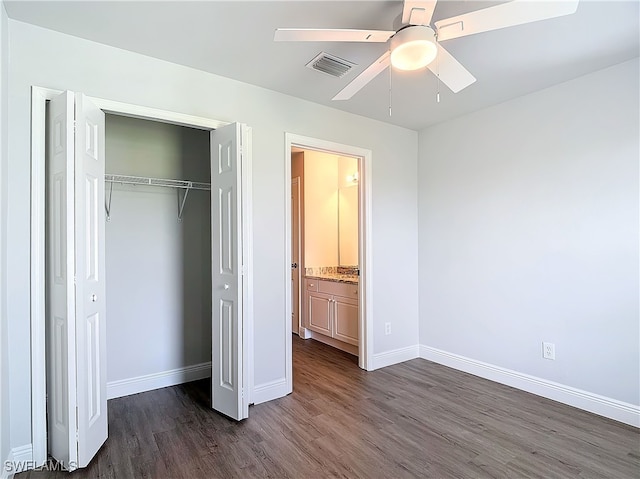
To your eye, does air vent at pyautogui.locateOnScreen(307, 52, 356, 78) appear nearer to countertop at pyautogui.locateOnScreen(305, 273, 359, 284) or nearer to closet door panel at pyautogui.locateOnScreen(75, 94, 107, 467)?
closet door panel at pyautogui.locateOnScreen(75, 94, 107, 467)

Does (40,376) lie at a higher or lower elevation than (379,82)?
lower

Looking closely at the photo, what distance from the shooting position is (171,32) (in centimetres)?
227

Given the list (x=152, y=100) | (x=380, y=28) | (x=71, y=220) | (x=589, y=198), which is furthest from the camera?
(x=589, y=198)

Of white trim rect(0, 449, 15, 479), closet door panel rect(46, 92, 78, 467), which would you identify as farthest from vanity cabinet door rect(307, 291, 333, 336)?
white trim rect(0, 449, 15, 479)

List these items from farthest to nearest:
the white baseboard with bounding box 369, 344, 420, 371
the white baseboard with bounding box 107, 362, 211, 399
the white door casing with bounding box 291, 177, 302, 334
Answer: the white door casing with bounding box 291, 177, 302, 334
the white baseboard with bounding box 369, 344, 420, 371
the white baseboard with bounding box 107, 362, 211, 399

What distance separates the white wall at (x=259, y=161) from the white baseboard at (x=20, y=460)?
41 mm

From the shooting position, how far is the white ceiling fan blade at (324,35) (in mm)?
1675

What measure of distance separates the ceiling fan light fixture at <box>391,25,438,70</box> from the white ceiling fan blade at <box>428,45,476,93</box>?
7 cm

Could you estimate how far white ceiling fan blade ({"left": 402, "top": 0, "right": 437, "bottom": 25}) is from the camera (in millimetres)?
1637

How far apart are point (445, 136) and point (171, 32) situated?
2830mm

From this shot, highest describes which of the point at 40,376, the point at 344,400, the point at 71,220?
the point at 71,220

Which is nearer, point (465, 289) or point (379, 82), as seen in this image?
point (379, 82)

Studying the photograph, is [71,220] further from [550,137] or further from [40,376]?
[550,137]

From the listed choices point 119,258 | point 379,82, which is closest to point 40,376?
point 119,258
